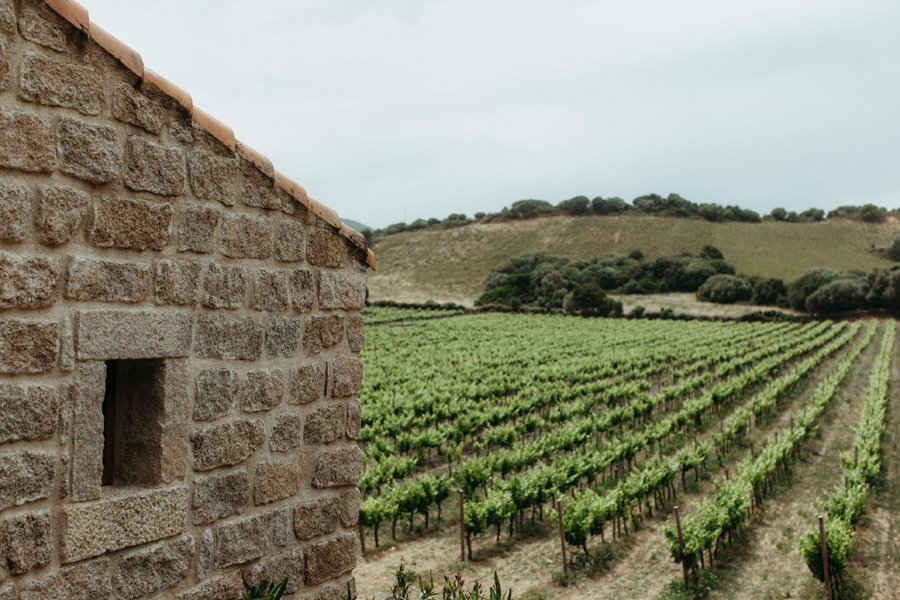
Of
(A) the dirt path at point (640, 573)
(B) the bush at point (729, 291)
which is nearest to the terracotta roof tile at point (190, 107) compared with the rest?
(A) the dirt path at point (640, 573)

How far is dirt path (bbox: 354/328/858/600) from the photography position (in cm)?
1059

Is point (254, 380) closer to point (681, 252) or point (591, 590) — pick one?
point (591, 590)

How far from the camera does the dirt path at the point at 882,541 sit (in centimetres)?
1076

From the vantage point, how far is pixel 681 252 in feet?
297

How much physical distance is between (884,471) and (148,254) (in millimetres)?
17649

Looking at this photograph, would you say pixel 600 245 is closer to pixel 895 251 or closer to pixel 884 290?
pixel 895 251

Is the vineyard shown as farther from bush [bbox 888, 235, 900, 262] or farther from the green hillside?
bush [bbox 888, 235, 900, 262]

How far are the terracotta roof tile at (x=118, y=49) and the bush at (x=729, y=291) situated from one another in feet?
239

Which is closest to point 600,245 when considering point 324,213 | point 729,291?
point 729,291

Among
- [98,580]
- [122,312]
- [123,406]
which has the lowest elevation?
[98,580]

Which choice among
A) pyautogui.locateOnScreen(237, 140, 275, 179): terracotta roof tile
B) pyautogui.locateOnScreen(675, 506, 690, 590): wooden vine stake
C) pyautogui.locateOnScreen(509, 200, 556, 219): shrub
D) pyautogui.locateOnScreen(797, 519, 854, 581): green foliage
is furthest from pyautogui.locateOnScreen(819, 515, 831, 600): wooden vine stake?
pyautogui.locateOnScreen(509, 200, 556, 219): shrub

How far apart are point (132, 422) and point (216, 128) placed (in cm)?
187

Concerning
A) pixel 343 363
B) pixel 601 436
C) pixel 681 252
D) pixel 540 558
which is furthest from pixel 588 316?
pixel 343 363

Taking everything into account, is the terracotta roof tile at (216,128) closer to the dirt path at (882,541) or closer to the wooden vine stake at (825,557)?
the wooden vine stake at (825,557)
